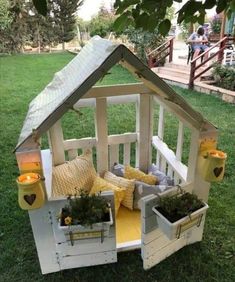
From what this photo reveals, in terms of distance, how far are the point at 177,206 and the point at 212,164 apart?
1.20ft

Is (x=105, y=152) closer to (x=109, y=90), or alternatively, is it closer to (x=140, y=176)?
(x=140, y=176)

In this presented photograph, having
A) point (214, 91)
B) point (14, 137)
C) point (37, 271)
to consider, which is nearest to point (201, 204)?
point (37, 271)

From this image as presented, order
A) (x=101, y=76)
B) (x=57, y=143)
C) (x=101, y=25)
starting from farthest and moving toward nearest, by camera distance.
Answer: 1. (x=101, y=25)
2. (x=57, y=143)
3. (x=101, y=76)

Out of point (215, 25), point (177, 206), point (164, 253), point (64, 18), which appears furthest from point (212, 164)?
point (64, 18)

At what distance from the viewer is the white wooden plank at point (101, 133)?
2.65m

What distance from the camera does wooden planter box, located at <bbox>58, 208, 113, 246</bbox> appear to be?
6.07ft

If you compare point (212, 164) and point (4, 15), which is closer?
point (212, 164)

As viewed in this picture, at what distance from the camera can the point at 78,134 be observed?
482cm

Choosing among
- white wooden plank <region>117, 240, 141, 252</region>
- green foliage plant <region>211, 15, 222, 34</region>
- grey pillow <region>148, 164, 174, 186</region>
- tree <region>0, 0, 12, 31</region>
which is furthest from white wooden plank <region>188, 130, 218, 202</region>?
tree <region>0, 0, 12, 31</region>

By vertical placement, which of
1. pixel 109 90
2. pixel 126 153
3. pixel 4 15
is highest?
pixel 4 15

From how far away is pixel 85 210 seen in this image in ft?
6.18

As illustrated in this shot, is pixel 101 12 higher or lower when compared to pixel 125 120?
higher

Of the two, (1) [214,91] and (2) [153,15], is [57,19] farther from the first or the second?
(2) [153,15]

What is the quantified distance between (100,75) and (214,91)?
607 cm
